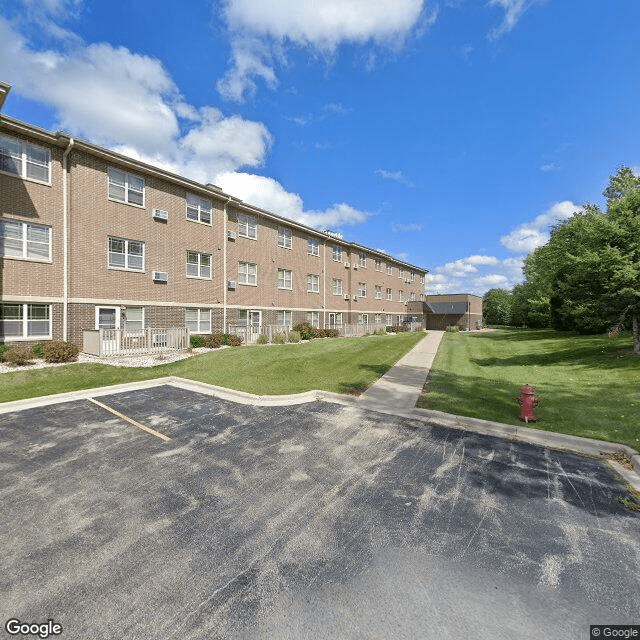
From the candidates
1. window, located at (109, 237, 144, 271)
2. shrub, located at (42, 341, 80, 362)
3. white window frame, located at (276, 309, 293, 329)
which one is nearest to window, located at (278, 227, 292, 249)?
white window frame, located at (276, 309, 293, 329)

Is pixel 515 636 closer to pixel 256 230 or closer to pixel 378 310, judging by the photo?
pixel 256 230

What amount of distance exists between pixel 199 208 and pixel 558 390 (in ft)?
71.3

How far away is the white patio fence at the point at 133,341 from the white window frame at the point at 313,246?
50.5ft

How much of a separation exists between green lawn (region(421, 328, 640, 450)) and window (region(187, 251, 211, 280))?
51.2 feet

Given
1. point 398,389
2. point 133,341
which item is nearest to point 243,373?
point 398,389

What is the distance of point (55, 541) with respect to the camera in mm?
3844

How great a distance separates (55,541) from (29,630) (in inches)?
49.6

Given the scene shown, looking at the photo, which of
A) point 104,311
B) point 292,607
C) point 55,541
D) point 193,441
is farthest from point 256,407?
point 104,311

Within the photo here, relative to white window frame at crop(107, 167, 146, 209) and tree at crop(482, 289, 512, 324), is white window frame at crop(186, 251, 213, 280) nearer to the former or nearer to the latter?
white window frame at crop(107, 167, 146, 209)

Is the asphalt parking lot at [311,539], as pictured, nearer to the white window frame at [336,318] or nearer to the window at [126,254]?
the window at [126,254]

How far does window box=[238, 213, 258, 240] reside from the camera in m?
24.9

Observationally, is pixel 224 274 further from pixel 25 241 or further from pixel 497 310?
pixel 497 310

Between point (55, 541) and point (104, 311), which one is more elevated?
point (104, 311)

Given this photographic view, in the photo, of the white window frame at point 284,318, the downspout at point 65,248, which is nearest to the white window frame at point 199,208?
the downspout at point 65,248
